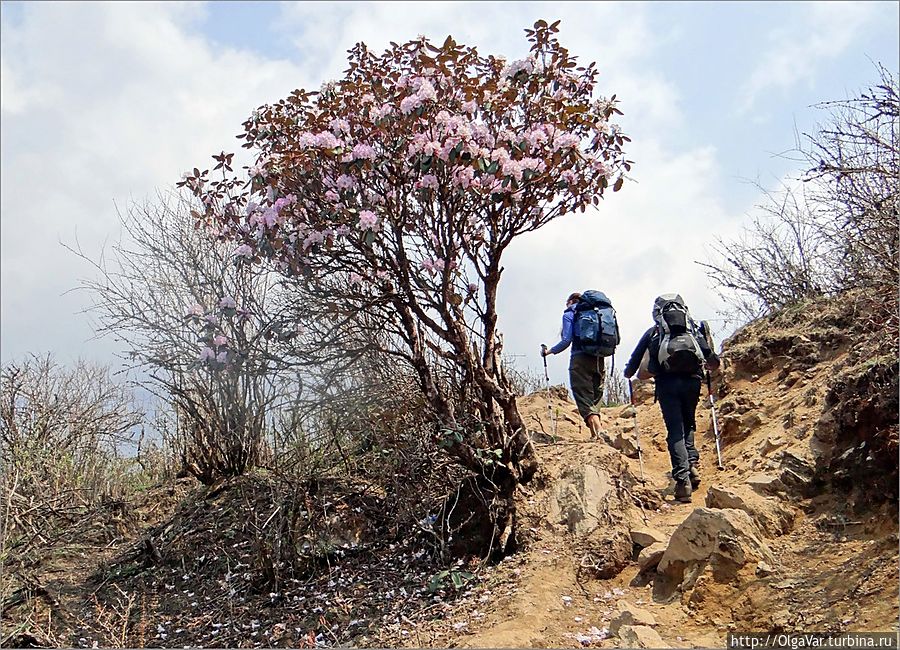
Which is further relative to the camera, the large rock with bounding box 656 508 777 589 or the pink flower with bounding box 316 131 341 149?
the pink flower with bounding box 316 131 341 149

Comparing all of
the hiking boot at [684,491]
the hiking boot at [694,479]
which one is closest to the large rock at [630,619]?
the hiking boot at [684,491]

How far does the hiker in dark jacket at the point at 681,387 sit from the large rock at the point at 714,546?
4.45 ft

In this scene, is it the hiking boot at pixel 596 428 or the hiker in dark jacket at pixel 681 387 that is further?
the hiking boot at pixel 596 428

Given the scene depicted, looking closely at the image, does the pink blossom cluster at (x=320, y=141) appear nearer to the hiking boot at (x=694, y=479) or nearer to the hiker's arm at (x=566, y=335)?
the hiker's arm at (x=566, y=335)

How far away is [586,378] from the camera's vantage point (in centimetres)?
777

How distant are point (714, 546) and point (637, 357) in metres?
2.44

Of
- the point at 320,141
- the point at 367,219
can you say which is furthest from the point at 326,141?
the point at 367,219

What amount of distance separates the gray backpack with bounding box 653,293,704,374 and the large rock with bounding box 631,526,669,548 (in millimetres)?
1461

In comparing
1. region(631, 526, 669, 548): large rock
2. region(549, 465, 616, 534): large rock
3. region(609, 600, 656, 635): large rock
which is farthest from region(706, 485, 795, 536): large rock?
region(609, 600, 656, 635): large rock

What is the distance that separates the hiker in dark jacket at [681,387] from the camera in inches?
258

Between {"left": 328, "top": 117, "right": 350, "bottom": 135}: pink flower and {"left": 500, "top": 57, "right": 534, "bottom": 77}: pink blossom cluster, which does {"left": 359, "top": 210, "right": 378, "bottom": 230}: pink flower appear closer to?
{"left": 328, "top": 117, "right": 350, "bottom": 135}: pink flower

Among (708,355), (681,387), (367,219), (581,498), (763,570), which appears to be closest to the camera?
(763,570)

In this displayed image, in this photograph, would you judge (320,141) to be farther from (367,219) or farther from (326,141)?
(367,219)

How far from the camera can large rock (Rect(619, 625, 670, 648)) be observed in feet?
13.7
